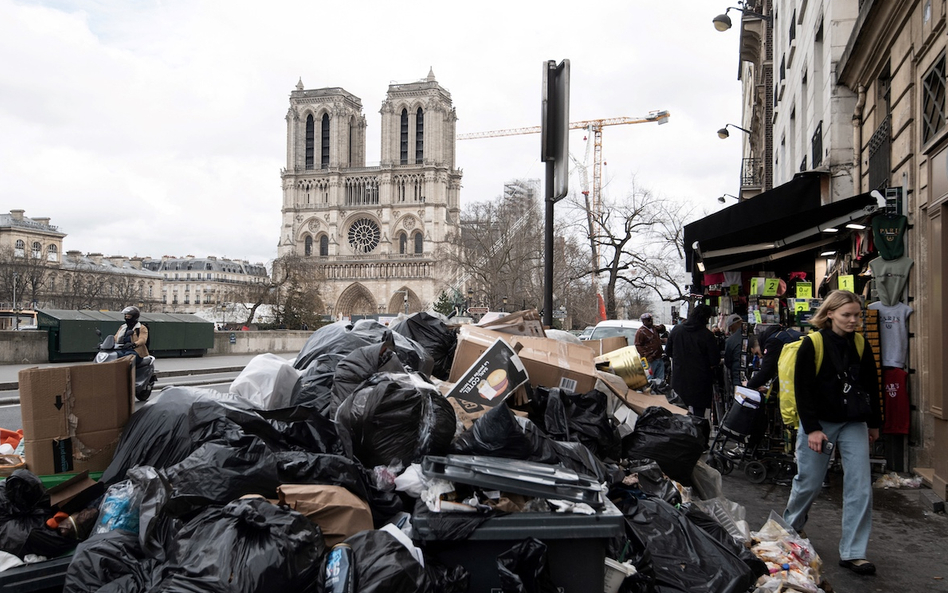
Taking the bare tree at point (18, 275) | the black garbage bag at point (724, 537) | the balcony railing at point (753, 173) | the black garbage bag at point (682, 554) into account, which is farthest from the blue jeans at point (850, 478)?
the bare tree at point (18, 275)

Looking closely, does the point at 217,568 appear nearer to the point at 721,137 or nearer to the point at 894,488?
the point at 894,488

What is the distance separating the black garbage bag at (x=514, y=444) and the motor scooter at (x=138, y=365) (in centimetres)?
663

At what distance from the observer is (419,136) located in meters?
91.3

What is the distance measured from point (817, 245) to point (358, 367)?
7431 mm

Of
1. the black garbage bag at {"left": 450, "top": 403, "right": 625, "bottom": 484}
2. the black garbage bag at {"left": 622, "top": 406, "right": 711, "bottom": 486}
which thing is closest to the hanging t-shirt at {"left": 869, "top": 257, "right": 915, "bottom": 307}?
the black garbage bag at {"left": 622, "top": 406, "right": 711, "bottom": 486}

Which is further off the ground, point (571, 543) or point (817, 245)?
point (817, 245)

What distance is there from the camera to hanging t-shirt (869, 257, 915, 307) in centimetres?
675

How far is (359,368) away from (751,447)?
4639 millimetres

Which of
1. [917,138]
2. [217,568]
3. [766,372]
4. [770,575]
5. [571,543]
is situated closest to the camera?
[217,568]

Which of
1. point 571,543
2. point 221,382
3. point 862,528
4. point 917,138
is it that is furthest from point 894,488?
point 221,382

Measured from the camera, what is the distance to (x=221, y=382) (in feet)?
55.8

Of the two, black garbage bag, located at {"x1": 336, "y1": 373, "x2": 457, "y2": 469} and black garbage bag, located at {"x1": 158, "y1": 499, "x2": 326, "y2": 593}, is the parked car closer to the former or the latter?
black garbage bag, located at {"x1": 336, "y1": 373, "x2": 457, "y2": 469}

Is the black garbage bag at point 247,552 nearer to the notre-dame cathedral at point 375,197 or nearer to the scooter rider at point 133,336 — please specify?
the scooter rider at point 133,336

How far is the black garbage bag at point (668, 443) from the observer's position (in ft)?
15.6
